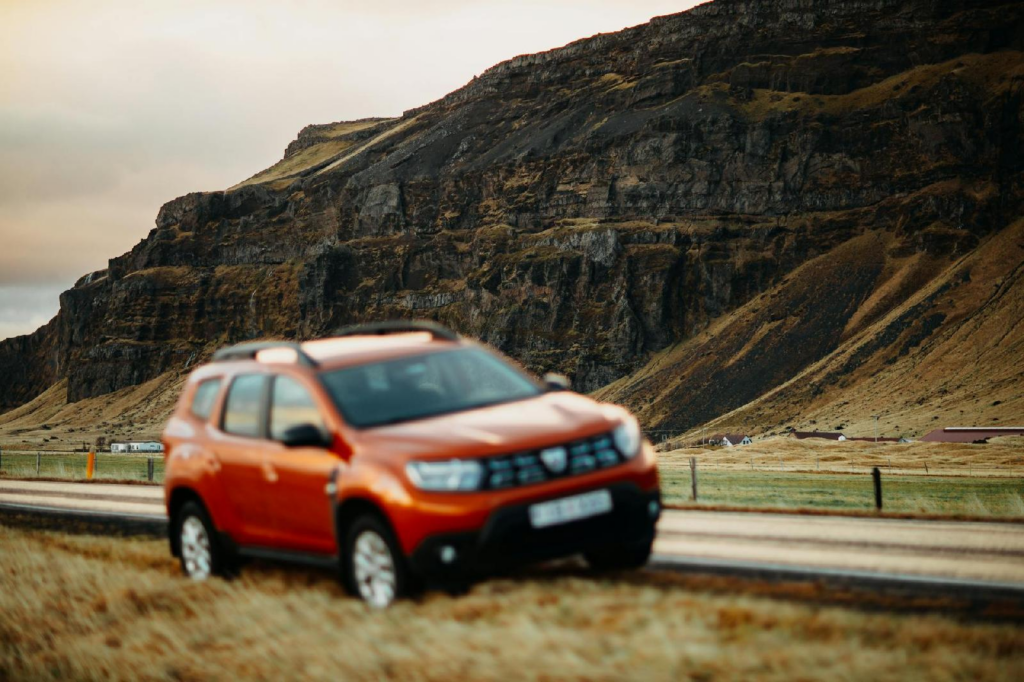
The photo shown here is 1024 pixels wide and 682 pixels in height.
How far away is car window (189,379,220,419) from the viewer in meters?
10.3

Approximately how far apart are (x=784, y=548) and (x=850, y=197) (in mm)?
153617

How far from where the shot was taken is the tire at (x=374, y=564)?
7859 mm

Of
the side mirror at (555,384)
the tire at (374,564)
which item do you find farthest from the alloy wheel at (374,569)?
the side mirror at (555,384)

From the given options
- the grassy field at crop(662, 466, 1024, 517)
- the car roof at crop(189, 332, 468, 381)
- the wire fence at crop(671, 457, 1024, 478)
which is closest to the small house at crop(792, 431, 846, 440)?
the wire fence at crop(671, 457, 1024, 478)

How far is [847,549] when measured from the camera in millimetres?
11195

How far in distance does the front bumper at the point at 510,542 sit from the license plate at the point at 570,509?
0.04 meters

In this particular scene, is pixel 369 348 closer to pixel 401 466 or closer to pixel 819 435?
pixel 401 466

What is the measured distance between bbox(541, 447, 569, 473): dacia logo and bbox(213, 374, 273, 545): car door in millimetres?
2576

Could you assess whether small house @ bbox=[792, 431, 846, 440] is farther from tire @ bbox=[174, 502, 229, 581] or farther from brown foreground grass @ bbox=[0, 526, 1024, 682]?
brown foreground grass @ bbox=[0, 526, 1024, 682]

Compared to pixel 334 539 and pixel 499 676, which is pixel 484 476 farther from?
pixel 499 676

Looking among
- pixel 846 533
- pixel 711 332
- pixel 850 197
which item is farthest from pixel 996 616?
pixel 850 197

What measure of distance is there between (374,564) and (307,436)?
104 centimetres

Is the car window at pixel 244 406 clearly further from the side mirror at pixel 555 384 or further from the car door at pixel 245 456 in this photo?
the side mirror at pixel 555 384

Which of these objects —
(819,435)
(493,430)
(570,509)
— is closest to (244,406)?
(493,430)
